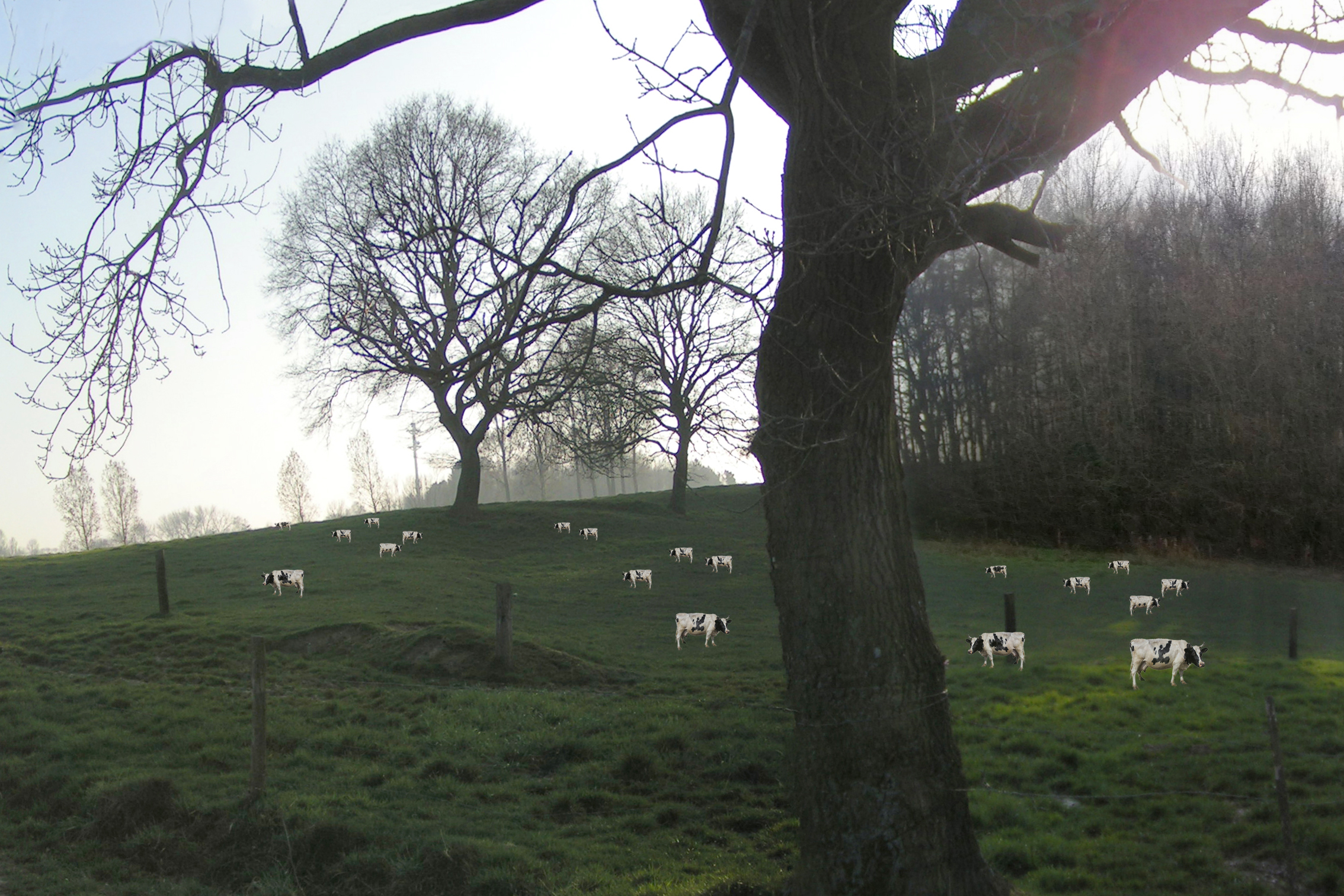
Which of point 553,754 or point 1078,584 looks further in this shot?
point 1078,584

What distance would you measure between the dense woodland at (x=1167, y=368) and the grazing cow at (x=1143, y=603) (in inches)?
373

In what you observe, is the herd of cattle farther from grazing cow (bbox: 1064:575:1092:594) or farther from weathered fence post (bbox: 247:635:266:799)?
weathered fence post (bbox: 247:635:266:799)

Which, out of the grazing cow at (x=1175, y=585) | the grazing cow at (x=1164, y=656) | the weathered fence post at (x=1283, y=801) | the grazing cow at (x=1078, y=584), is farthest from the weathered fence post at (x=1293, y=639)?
the weathered fence post at (x=1283, y=801)

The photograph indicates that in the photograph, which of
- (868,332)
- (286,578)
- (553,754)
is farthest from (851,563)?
(286,578)

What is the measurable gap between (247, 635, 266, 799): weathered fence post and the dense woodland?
76.7 feet

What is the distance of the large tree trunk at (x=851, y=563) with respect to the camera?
4918 millimetres

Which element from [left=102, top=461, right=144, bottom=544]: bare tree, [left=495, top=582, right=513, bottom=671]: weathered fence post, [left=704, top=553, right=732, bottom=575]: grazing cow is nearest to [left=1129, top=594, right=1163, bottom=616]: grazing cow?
[left=704, top=553, right=732, bottom=575]: grazing cow

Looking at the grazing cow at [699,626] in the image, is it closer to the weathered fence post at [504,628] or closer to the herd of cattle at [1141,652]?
the herd of cattle at [1141,652]

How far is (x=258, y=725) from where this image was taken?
26.2 feet

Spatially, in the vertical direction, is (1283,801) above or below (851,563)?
below

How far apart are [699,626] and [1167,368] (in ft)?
72.8

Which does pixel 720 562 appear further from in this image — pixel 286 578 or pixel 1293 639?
pixel 1293 639

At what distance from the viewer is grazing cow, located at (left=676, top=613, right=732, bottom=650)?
1964 centimetres

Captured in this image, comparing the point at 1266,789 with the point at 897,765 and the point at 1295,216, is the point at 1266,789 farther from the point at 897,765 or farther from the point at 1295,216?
the point at 1295,216
